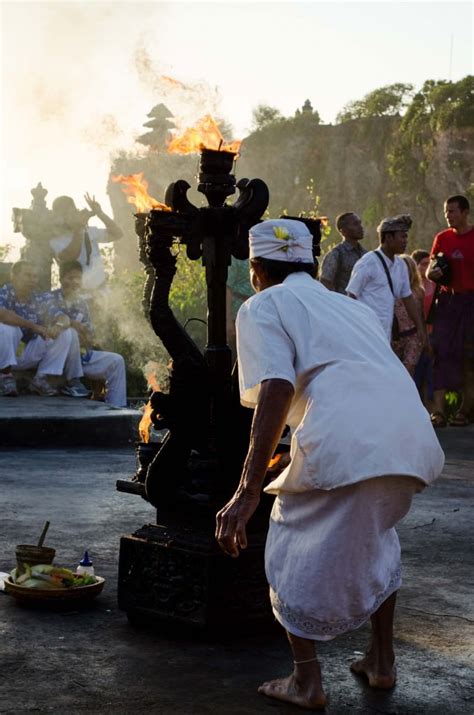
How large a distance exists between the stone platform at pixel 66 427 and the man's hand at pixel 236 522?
7.47 m

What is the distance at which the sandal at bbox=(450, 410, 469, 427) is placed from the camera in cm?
1396

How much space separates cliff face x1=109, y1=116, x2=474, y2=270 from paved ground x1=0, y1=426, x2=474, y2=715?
35.9 m

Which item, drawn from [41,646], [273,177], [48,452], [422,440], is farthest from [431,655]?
[273,177]

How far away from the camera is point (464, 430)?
1354 centimetres

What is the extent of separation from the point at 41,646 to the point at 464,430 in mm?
9430

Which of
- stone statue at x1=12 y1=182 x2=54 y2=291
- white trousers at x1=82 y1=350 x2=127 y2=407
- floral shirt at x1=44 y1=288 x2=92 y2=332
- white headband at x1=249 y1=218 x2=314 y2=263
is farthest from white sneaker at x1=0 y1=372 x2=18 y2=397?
white headband at x1=249 y1=218 x2=314 y2=263

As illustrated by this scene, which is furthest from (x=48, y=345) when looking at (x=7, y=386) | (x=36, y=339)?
(x=7, y=386)

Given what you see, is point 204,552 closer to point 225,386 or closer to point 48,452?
point 225,386

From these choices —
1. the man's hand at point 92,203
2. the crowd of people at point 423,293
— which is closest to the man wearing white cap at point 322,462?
the crowd of people at point 423,293

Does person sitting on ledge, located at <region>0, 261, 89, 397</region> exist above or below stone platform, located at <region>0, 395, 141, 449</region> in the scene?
above

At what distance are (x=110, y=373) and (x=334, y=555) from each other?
10.4 m

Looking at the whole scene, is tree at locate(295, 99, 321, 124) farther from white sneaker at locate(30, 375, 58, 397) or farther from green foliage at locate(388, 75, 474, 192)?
white sneaker at locate(30, 375, 58, 397)

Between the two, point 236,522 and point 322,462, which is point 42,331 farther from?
point 322,462

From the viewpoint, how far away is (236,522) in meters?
A: 3.97
